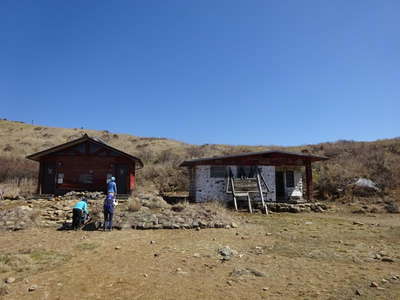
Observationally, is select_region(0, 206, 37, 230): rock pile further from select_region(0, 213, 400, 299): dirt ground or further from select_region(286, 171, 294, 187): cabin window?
select_region(286, 171, 294, 187): cabin window

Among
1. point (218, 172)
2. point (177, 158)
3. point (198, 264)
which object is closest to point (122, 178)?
point (218, 172)

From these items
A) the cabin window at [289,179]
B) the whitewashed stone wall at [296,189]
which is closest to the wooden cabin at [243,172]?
the whitewashed stone wall at [296,189]

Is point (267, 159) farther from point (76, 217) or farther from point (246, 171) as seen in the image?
point (76, 217)

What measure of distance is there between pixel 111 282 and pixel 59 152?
17950mm

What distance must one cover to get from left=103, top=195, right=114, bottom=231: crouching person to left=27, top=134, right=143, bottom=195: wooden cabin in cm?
995

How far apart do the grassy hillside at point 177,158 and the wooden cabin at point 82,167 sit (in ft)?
19.1

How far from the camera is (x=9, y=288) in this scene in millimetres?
5602

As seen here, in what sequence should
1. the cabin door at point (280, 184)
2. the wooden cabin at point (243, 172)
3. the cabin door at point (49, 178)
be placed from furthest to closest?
the cabin door at point (280, 184), the cabin door at point (49, 178), the wooden cabin at point (243, 172)

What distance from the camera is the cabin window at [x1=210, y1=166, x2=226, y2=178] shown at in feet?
68.8

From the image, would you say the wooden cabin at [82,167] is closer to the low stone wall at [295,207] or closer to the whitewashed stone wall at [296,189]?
the low stone wall at [295,207]

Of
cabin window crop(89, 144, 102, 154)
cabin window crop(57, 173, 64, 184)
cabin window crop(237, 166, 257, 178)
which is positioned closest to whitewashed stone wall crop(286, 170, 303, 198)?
cabin window crop(237, 166, 257, 178)

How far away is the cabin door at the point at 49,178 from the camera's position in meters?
21.4

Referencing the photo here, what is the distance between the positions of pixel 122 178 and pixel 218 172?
7.37m

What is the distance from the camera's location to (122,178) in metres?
21.7
